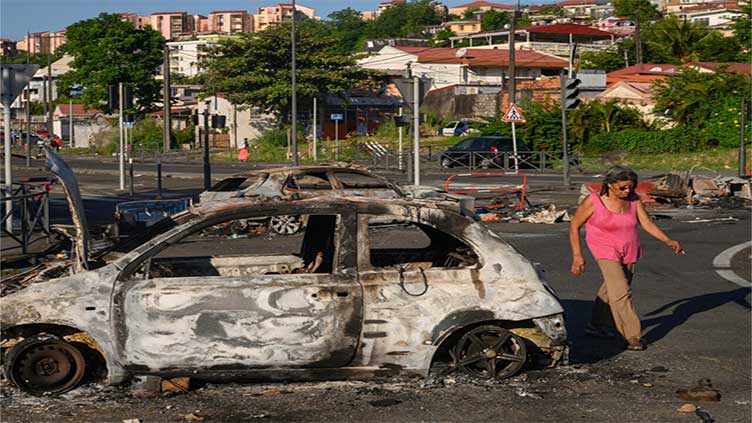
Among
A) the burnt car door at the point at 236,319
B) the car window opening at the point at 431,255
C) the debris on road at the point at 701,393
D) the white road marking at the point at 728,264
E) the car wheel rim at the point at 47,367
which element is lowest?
the white road marking at the point at 728,264

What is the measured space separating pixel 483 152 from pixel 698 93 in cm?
1260

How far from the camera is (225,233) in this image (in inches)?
734

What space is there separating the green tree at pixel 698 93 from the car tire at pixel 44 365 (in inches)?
1819

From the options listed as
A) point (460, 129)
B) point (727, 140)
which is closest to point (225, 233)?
point (727, 140)

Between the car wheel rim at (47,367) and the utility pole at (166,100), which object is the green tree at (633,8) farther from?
the car wheel rim at (47,367)

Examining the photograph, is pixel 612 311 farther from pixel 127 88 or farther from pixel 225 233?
pixel 127 88

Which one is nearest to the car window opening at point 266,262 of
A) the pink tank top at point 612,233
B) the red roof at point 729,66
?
the pink tank top at point 612,233

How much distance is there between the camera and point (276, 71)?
72688 millimetres

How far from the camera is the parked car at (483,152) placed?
4528 centimetres

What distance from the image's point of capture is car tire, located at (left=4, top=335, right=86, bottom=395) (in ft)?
23.1

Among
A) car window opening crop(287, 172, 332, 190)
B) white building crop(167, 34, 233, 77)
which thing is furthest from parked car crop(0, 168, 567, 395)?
white building crop(167, 34, 233, 77)

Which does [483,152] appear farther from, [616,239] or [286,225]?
[616,239]

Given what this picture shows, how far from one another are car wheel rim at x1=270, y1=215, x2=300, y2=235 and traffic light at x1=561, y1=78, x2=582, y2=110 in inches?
502

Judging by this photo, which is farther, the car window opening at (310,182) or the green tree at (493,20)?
the green tree at (493,20)
